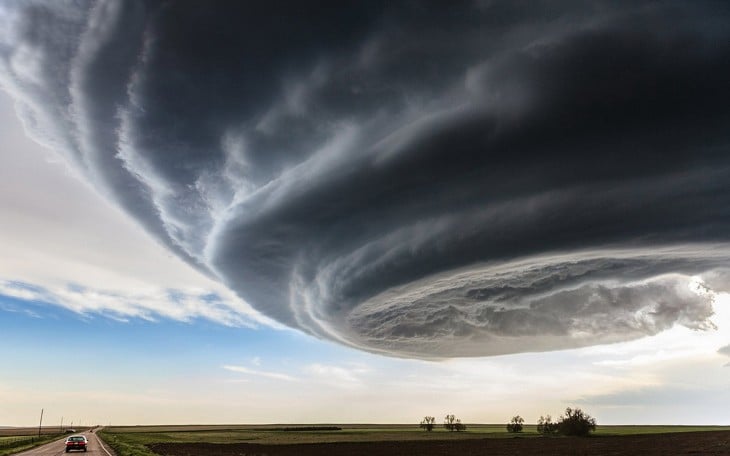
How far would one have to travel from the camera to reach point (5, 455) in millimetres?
62188

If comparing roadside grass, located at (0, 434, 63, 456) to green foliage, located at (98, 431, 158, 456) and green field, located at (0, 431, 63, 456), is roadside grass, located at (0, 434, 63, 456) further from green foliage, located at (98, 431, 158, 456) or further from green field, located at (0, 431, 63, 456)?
green foliage, located at (98, 431, 158, 456)

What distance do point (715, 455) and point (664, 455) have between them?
287 inches

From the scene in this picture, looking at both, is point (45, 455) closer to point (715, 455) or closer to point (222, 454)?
point (222, 454)

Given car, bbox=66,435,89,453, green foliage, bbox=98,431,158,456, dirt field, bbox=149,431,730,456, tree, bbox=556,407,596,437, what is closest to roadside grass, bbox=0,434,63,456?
car, bbox=66,435,89,453

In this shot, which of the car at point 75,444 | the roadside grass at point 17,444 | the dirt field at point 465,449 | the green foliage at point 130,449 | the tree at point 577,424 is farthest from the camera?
the tree at point 577,424

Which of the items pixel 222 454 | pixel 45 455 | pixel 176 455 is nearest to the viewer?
pixel 45 455

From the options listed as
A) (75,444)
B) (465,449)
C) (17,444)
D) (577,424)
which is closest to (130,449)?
(75,444)

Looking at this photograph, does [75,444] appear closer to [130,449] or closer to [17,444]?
[130,449]

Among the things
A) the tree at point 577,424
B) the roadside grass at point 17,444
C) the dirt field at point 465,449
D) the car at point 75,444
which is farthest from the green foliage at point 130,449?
the tree at point 577,424

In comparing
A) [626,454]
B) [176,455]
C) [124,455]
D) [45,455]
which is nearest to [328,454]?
[176,455]

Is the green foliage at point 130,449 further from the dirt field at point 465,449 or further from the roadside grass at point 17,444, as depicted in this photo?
A: the roadside grass at point 17,444

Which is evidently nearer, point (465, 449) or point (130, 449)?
point (130, 449)

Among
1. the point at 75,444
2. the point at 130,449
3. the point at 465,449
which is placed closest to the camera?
the point at 75,444

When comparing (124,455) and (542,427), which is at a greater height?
(124,455)
